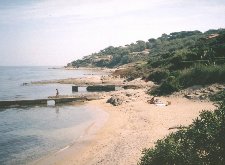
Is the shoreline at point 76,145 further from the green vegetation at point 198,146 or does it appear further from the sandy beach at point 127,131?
the green vegetation at point 198,146

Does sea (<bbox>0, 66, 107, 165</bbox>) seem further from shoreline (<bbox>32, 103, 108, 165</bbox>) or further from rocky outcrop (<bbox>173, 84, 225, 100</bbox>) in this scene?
rocky outcrop (<bbox>173, 84, 225, 100</bbox>)

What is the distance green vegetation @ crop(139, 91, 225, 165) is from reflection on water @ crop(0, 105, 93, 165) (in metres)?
10.5

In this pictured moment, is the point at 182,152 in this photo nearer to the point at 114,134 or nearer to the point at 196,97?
the point at 114,134

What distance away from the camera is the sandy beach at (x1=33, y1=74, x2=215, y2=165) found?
1727cm

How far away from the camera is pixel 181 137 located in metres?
10.6

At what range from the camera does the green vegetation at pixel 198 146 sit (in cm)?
931

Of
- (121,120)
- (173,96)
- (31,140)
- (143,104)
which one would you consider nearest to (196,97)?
(173,96)

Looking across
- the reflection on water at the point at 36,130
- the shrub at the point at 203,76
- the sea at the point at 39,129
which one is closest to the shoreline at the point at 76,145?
the sea at the point at 39,129

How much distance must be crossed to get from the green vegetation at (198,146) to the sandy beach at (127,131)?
204 inches

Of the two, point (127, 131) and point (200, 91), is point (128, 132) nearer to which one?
point (127, 131)

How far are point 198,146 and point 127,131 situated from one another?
1289 cm

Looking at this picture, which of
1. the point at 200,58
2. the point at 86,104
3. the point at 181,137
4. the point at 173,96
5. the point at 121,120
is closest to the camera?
the point at 181,137

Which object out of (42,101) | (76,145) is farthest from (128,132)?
(42,101)

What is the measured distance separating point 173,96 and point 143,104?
4.34m
